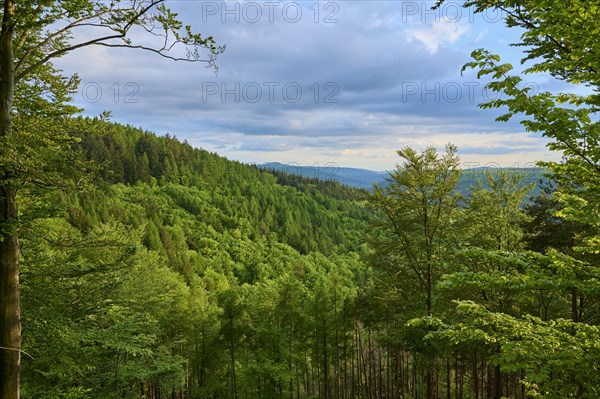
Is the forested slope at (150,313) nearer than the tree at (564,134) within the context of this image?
No

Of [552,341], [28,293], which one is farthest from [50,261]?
[552,341]

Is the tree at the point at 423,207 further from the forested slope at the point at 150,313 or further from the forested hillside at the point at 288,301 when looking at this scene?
the forested slope at the point at 150,313

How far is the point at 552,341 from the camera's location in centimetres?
445

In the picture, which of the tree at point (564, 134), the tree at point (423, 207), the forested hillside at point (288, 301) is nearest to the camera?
the tree at point (564, 134)

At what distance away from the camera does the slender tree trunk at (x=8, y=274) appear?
243 inches

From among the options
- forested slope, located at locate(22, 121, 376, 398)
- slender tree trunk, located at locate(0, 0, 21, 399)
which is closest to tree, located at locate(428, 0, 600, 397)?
forested slope, located at locate(22, 121, 376, 398)

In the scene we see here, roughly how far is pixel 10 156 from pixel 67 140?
12.9 ft

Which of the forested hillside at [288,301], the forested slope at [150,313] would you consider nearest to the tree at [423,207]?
the forested hillside at [288,301]

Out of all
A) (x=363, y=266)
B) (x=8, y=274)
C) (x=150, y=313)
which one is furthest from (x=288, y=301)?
(x=8, y=274)

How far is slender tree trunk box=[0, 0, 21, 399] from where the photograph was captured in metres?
6.18

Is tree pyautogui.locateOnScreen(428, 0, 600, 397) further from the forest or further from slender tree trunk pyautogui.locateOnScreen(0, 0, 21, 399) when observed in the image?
slender tree trunk pyautogui.locateOnScreen(0, 0, 21, 399)

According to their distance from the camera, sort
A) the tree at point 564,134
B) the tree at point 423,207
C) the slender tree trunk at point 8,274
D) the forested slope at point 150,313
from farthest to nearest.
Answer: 1. the tree at point 423,207
2. the forested slope at point 150,313
3. the slender tree trunk at point 8,274
4. the tree at point 564,134

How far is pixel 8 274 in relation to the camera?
632 centimetres

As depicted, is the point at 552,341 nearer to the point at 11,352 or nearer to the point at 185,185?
the point at 11,352
